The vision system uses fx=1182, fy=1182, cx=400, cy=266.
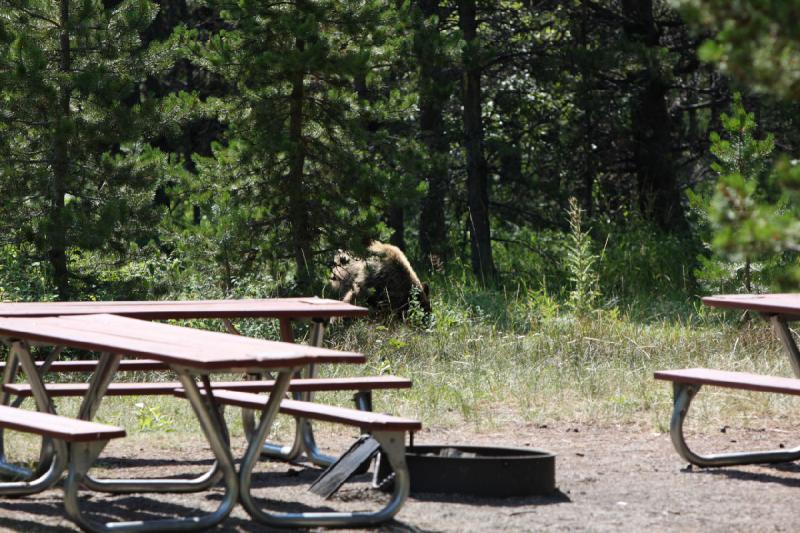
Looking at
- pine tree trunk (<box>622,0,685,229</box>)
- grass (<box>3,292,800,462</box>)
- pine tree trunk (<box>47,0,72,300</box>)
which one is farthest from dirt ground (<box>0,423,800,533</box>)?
pine tree trunk (<box>622,0,685,229</box>)

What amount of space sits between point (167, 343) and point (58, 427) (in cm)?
49

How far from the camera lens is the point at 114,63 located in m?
9.55

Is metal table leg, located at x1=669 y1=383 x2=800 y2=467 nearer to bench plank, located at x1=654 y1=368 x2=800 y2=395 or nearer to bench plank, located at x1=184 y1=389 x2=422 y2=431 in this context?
bench plank, located at x1=654 y1=368 x2=800 y2=395

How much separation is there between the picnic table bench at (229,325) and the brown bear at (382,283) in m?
4.36

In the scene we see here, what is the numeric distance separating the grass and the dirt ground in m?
0.50

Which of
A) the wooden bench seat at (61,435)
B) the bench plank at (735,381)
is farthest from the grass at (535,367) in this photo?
the wooden bench seat at (61,435)

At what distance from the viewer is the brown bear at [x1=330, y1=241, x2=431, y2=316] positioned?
34.9ft

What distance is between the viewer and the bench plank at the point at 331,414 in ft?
13.8

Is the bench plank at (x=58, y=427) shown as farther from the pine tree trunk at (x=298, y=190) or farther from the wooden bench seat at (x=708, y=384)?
the pine tree trunk at (x=298, y=190)

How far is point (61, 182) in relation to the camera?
9375 millimetres

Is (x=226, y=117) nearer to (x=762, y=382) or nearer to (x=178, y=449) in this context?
(x=178, y=449)

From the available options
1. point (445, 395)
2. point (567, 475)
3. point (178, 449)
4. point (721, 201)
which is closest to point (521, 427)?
point (445, 395)

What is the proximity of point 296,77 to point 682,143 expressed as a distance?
387 inches

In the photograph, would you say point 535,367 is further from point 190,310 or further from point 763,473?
point 190,310
